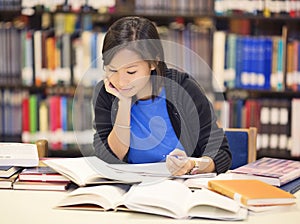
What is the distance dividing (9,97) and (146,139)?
1.58 m

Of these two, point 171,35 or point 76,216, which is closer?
point 76,216

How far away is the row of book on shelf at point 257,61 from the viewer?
9.93ft

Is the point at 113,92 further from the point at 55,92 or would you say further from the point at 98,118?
the point at 55,92

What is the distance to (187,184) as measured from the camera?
1.57 m

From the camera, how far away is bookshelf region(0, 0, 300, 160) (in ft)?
9.98

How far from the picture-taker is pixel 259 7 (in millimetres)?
3008

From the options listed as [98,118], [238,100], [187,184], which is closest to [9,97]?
[238,100]

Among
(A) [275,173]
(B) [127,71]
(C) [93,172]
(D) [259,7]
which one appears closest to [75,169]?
(C) [93,172]

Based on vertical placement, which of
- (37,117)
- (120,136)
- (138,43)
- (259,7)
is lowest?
(37,117)

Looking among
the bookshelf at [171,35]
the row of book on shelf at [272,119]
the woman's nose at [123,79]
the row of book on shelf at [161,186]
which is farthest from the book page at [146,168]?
the row of book on shelf at [272,119]

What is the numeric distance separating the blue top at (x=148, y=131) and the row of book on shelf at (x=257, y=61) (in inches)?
48.9

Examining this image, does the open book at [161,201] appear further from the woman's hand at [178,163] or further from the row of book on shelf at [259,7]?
the row of book on shelf at [259,7]

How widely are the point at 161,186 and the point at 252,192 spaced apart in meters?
0.23

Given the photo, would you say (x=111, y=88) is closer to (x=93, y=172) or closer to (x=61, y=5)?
(x=93, y=172)
